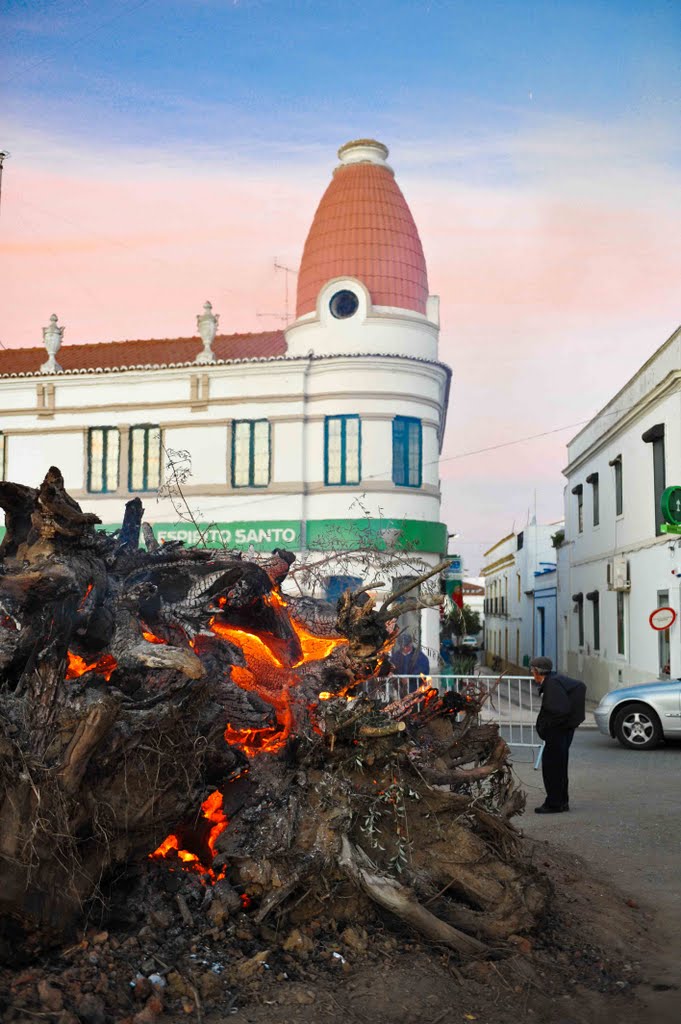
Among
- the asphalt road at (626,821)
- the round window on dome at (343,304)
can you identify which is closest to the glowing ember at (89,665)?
the asphalt road at (626,821)

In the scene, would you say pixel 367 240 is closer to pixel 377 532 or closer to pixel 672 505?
pixel 377 532

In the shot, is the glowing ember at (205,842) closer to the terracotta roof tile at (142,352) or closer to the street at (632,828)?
the street at (632,828)

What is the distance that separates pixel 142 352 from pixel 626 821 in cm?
2113

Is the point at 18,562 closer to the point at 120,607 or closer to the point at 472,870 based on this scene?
the point at 120,607

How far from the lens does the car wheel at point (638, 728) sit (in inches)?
568

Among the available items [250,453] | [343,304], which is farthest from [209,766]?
[343,304]

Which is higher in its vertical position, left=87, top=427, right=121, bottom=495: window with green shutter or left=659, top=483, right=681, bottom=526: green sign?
left=87, top=427, right=121, bottom=495: window with green shutter

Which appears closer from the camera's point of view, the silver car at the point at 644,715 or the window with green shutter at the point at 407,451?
the silver car at the point at 644,715

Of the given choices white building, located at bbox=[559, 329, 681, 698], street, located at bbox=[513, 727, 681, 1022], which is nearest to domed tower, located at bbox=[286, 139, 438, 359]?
white building, located at bbox=[559, 329, 681, 698]

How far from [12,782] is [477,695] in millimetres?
3446

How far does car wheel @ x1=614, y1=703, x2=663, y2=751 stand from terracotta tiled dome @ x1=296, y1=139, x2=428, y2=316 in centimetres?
1242

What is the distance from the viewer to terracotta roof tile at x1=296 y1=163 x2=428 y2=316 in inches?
917

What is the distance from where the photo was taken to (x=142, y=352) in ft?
88.0

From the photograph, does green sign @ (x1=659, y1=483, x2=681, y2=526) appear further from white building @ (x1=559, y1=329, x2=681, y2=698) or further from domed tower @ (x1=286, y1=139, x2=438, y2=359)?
domed tower @ (x1=286, y1=139, x2=438, y2=359)
